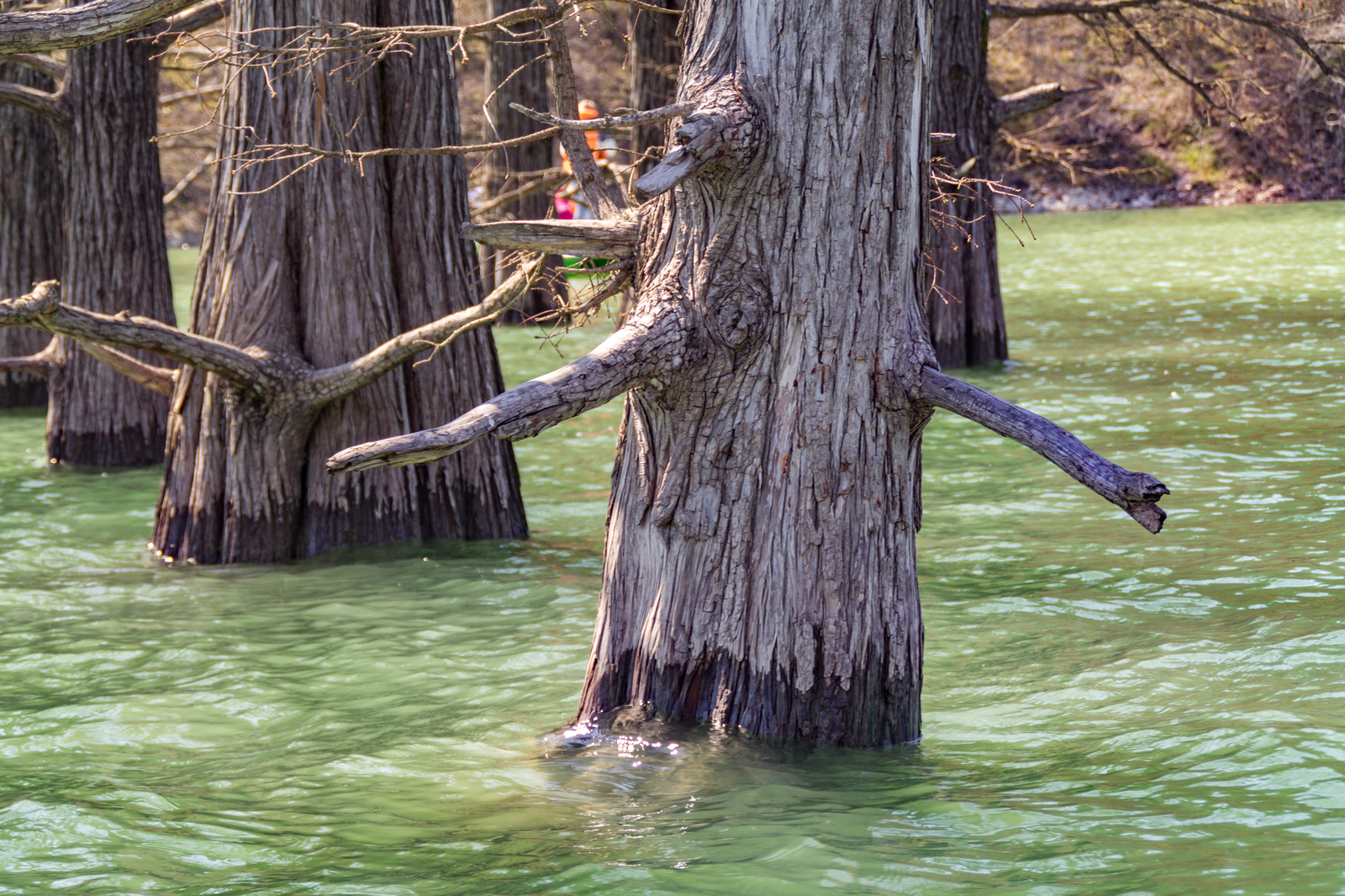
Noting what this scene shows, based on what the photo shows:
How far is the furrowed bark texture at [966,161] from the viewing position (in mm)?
14711

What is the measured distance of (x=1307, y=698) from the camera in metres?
5.32

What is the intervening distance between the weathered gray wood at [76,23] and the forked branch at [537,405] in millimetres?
1894

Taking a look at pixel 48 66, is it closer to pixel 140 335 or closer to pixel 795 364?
pixel 140 335

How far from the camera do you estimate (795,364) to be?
15.1 feet

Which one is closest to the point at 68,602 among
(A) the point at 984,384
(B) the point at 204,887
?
(B) the point at 204,887

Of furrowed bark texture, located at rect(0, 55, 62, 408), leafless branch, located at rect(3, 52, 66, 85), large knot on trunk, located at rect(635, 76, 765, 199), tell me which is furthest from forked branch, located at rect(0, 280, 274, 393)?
furrowed bark texture, located at rect(0, 55, 62, 408)

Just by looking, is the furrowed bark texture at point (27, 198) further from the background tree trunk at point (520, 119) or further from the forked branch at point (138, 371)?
the background tree trunk at point (520, 119)

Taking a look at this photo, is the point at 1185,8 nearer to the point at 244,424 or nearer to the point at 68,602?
the point at 244,424

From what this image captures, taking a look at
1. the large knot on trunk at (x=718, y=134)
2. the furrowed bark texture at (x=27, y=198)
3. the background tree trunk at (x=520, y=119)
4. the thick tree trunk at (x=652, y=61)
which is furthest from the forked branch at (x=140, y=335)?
the background tree trunk at (x=520, y=119)

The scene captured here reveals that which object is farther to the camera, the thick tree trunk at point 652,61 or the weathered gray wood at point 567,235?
the thick tree trunk at point 652,61

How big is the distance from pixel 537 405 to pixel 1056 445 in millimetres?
1476

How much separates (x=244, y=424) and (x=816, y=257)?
467 centimetres

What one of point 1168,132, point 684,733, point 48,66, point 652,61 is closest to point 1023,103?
point 652,61

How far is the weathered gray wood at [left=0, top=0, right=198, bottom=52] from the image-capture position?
4.92 metres
